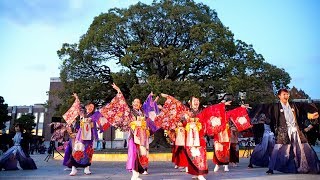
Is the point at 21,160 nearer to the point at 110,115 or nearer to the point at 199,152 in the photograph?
the point at 110,115

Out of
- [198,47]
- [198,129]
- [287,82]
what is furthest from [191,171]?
[287,82]

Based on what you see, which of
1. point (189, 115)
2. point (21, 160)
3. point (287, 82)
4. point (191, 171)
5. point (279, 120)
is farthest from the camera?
point (287, 82)

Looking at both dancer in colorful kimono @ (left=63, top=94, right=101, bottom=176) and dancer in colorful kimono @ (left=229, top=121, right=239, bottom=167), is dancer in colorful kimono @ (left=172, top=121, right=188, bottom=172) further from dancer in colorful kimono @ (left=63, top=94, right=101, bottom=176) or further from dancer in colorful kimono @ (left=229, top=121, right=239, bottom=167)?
dancer in colorful kimono @ (left=229, top=121, right=239, bottom=167)

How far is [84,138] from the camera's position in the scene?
861 centimetres

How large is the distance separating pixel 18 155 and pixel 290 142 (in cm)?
789

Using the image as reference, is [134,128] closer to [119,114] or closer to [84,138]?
[119,114]

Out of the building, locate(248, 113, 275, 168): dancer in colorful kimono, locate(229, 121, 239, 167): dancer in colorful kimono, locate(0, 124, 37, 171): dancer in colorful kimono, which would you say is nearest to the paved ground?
locate(0, 124, 37, 171): dancer in colorful kimono

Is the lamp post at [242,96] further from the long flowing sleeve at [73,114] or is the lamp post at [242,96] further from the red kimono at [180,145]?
the long flowing sleeve at [73,114]

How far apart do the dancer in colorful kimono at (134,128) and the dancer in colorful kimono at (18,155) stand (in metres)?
4.10

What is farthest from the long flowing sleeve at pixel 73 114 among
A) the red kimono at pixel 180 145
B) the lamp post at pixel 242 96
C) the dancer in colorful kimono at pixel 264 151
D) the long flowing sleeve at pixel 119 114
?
the lamp post at pixel 242 96

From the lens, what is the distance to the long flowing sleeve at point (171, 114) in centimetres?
769

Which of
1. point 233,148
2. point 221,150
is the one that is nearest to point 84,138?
point 221,150

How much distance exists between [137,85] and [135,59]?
146 cm

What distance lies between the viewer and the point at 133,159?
6.91 m
